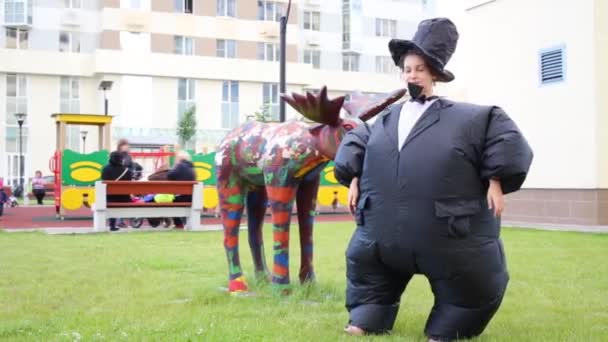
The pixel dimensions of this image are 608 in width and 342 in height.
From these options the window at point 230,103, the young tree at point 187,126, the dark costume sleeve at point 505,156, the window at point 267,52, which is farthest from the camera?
the window at point 267,52

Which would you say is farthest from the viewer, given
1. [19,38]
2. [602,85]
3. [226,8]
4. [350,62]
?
[350,62]

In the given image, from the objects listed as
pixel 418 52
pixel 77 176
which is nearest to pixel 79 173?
pixel 77 176

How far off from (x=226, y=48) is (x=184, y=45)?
2.55m

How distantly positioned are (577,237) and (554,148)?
4009 mm

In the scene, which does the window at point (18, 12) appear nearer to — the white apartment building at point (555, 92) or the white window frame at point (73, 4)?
the white window frame at point (73, 4)

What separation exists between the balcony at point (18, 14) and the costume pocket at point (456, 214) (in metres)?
40.8

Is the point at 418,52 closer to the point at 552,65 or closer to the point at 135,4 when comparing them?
the point at 552,65

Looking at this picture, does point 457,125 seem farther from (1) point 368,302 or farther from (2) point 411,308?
(2) point 411,308

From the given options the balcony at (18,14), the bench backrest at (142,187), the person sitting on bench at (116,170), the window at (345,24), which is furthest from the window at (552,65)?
the window at (345,24)

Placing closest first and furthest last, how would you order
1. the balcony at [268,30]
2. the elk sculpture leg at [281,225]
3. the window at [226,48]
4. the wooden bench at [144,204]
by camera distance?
the elk sculpture leg at [281,225] → the wooden bench at [144,204] → the window at [226,48] → the balcony at [268,30]

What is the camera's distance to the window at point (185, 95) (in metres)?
42.9

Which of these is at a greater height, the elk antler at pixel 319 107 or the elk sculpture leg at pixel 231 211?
the elk antler at pixel 319 107

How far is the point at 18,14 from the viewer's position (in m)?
41.2

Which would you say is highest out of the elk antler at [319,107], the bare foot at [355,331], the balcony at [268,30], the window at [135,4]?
the window at [135,4]
